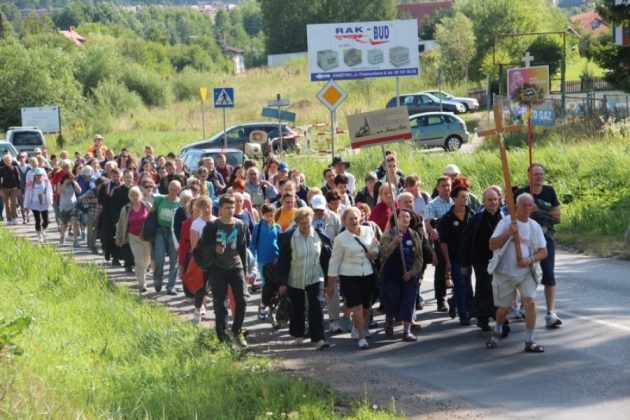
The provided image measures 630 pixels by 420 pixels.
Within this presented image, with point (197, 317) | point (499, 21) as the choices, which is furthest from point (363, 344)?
point (499, 21)

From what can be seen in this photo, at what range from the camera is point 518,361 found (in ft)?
39.2

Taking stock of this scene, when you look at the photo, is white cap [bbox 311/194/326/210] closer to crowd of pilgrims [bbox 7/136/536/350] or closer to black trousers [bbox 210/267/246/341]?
crowd of pilgrims [bbox 7/136/536/350]

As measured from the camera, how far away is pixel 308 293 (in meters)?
13.2

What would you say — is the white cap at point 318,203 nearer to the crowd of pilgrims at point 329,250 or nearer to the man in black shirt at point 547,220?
the crowd of pilgrims at point 329,250

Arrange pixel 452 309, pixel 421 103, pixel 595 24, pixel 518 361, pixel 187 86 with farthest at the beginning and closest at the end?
pixel 187 86
pixel 421 103
pixel 595 24
pixel 452 309
pixel 518 361

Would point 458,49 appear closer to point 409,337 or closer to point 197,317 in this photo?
point 197,317

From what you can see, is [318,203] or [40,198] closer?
[318,203]

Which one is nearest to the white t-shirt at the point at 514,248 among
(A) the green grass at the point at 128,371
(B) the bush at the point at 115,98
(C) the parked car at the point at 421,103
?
(A) the green grass at the point at 128,371

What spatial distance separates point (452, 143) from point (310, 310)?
3269 centimetres

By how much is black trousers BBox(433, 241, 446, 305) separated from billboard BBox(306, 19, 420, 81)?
3220 centimetres

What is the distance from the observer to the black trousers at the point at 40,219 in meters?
24.8

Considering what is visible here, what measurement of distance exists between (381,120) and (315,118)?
147 ft

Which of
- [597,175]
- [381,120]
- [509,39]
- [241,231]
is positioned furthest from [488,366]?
[509,39]

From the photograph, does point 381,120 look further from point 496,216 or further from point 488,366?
point 488,366
